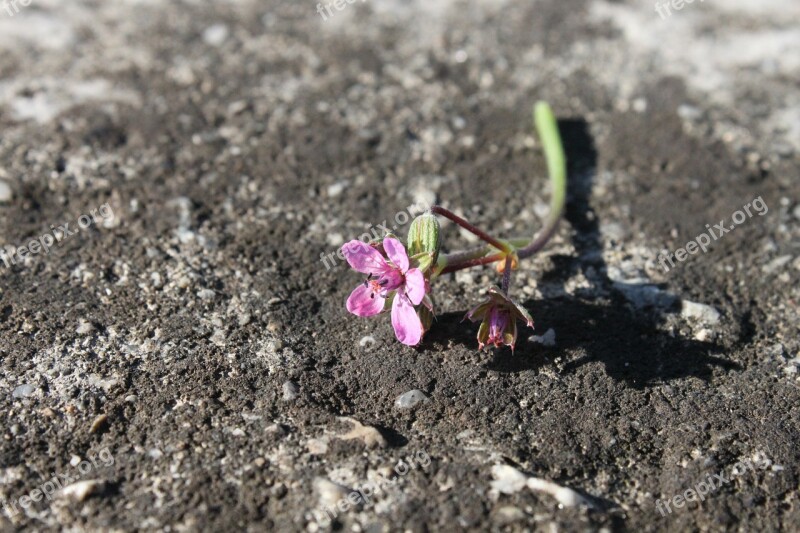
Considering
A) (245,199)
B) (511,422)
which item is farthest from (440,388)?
(245,199)

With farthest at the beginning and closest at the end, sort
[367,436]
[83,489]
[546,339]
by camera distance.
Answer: [546,339] < [367,436] < [83,489]

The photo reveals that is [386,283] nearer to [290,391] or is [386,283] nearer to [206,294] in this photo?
[290,391]

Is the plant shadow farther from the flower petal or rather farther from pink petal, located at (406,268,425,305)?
pink petal, located at (406,268,425,305)

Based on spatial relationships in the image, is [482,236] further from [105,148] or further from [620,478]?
[105,148]

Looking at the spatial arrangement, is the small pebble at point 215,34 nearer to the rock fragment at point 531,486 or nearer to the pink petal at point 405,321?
the pink petal at point 405,321

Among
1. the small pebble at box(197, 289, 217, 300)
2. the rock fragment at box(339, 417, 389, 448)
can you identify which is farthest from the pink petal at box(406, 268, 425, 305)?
the small pebble at box(197, 289, 217, 300)

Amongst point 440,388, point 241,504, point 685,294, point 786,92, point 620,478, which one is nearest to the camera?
point 241,504

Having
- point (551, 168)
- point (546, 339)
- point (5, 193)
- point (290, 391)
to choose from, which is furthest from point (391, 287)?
point (5, 193)
